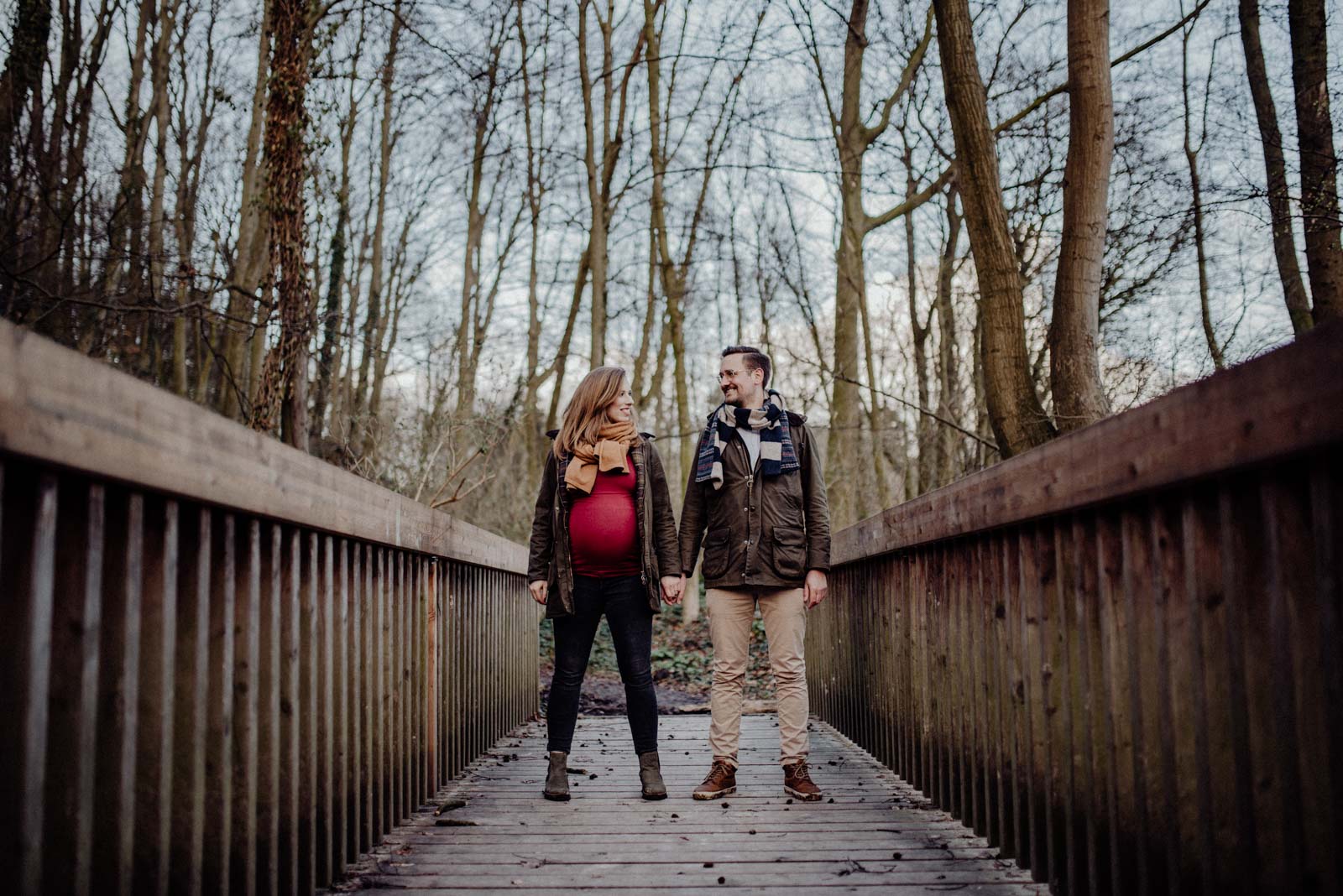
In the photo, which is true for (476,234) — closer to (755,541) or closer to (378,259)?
(378,259)

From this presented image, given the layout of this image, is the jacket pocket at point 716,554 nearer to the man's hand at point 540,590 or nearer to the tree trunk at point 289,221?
the man's hand at point 540,590

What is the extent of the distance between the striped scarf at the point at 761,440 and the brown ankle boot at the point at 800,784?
1295 mm

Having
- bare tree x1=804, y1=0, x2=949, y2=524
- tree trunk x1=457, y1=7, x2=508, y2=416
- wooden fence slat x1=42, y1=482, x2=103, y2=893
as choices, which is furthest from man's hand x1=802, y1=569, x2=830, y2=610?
tree trunk x1=457, y1=7, x2=508, y2=416

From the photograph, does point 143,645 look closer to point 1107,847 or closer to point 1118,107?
point 1107,847

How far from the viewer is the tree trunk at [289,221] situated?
30.0ft

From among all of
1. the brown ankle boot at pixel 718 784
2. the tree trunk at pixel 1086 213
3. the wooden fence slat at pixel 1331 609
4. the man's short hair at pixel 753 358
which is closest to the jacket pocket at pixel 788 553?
the man's short hair at pixel 753 358

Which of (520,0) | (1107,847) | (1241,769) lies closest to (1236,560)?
(1241,769)

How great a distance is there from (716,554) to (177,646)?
2.86 metres

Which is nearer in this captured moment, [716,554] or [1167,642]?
[1167,642]

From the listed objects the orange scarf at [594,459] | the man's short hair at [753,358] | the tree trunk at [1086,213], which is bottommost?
the orange scarf at [594,459]

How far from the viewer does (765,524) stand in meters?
4.90

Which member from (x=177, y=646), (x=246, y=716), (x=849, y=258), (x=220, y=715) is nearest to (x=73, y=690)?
(x=177, y=646)

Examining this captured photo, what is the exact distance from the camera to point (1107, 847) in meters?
2.75

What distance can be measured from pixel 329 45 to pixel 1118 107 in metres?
8.73
